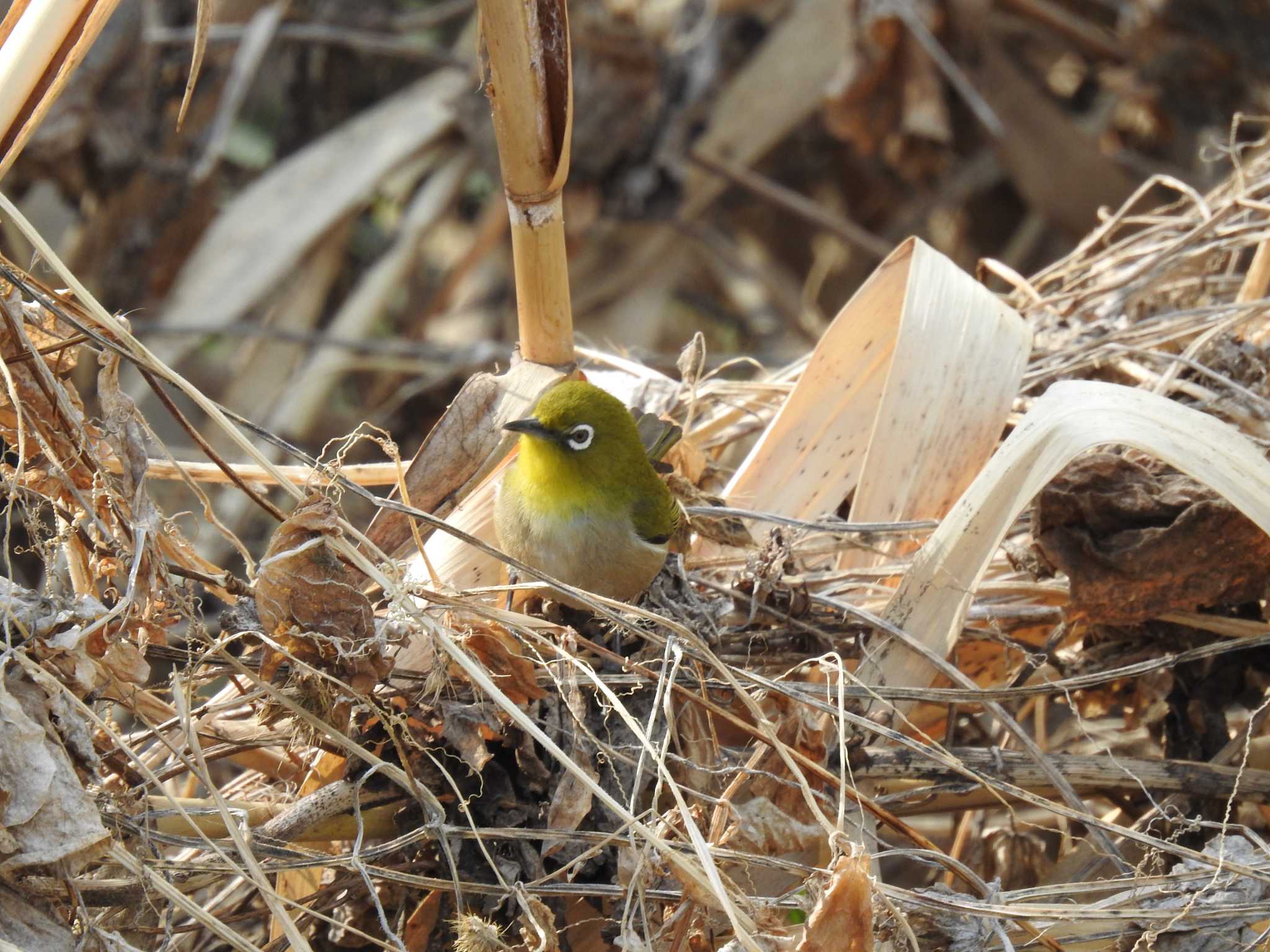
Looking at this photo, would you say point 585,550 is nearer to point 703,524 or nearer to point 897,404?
point 703,524

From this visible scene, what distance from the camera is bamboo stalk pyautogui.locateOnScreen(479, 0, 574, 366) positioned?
2.31m

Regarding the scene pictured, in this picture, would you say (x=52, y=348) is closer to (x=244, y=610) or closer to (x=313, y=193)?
(x=244, y=610)

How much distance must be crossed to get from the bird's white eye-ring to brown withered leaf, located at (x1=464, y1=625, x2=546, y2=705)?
77 cm

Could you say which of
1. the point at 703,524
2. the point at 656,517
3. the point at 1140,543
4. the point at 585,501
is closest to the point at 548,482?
the point at 585,501

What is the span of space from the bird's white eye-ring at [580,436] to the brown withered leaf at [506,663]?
77 cm

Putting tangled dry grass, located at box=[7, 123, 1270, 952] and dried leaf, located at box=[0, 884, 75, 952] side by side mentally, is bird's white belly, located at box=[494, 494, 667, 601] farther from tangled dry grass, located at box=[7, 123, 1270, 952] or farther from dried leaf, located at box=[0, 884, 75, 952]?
dried leaf, located at box=[0, 884, 75, 952]

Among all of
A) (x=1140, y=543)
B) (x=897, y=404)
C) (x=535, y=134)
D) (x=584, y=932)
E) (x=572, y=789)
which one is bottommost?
(x=584, y=932)

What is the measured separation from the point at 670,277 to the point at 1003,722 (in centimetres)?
469

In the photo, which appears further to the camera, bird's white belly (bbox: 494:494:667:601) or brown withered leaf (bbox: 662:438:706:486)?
brown withered leaf (bbox: 662:438:706:486)

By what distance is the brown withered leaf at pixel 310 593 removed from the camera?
6.64 ft

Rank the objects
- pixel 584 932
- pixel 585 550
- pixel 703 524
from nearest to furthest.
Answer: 1. pixel 584 932
2. pixel 585 550
3. pixel 703 524

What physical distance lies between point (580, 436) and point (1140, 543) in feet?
4.19

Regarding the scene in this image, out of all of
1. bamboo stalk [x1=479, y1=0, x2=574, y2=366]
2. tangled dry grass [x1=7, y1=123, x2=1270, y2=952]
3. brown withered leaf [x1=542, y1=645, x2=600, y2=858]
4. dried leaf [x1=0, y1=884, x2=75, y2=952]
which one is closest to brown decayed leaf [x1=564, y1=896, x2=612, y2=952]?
tangled dry grass [x1=7, y1=123, x2=1270, y2=952]

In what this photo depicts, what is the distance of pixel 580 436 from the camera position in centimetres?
301
